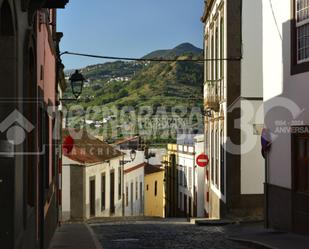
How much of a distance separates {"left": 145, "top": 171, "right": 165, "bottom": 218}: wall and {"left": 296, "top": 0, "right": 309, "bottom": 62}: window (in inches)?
1692

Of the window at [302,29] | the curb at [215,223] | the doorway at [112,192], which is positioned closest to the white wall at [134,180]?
the doorway at [112,192]

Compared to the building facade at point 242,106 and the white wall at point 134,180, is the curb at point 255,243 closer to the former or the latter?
the building facade at point 242,106

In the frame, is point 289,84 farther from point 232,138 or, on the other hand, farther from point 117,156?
point 117,156

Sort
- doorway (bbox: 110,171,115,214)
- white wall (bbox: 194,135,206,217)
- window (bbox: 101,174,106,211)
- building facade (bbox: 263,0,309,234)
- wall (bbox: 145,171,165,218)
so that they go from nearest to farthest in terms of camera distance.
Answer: building facade (bbox: 263,0,309,234), window (bbox: 101,174,106,211), doorway (bbox: 110,171,115,214), white wall (bbox: 194,135,206,217), wall (bbox: 145,171,165,218)

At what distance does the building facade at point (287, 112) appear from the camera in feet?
40.8

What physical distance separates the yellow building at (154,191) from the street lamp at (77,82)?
38.8 m

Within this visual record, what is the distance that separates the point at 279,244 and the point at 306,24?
463 centimetres

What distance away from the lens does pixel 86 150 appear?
3080 cm

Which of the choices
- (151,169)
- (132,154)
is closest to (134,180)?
(132,154)

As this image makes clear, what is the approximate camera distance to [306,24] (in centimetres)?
1237

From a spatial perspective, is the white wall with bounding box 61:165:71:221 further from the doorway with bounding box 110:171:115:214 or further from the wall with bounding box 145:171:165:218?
the wall with bounding box 145:171:165:218

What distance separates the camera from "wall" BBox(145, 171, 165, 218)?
55625mm

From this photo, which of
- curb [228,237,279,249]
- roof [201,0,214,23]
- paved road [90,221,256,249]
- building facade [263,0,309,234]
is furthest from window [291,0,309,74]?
roof [201,0,214,23]

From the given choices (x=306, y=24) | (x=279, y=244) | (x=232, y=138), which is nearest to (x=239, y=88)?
(x=232, y=138)
